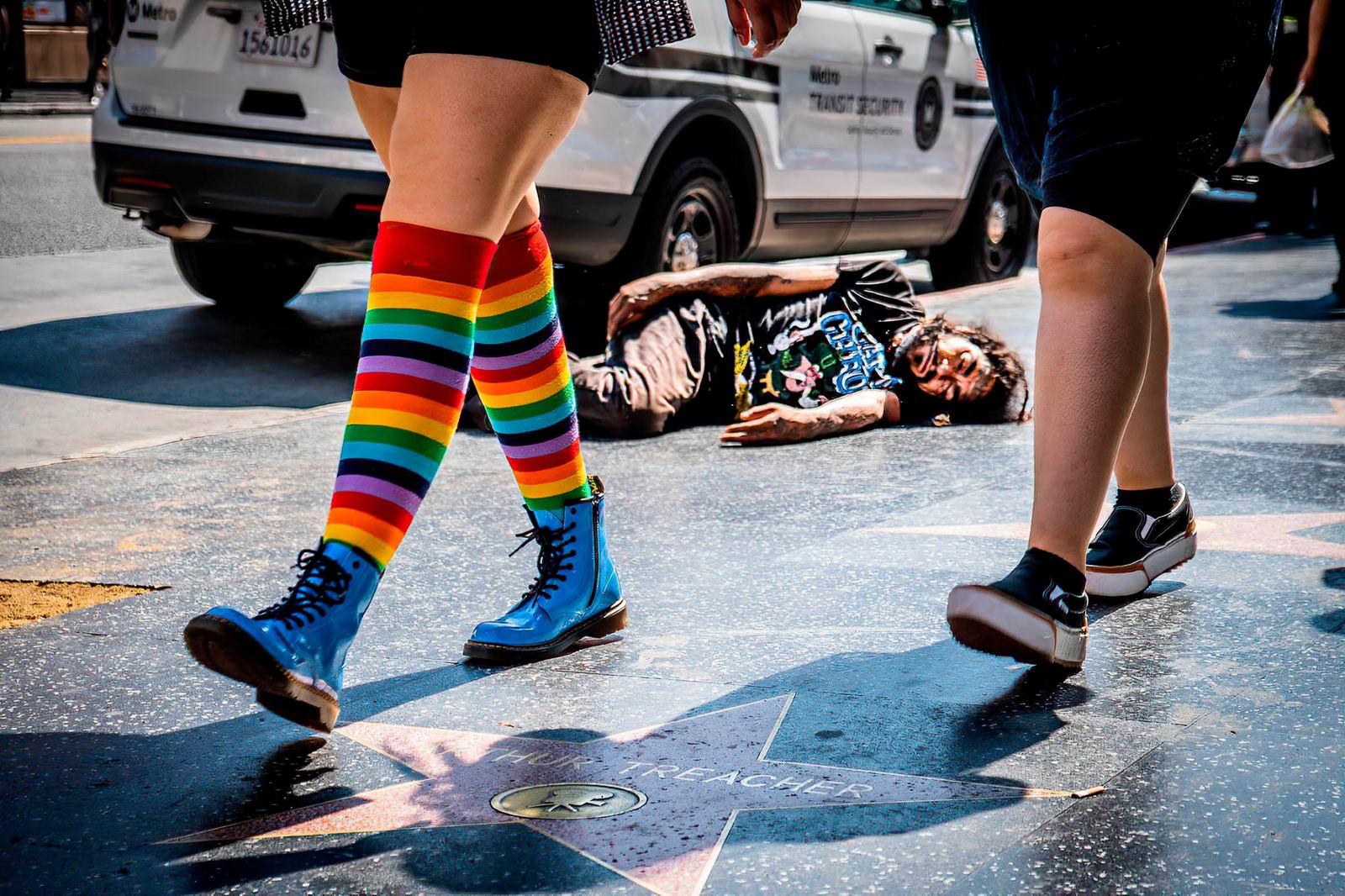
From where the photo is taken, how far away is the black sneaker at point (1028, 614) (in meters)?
2.23

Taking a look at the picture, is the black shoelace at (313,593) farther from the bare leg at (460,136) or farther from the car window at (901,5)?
the car window at (901,5)

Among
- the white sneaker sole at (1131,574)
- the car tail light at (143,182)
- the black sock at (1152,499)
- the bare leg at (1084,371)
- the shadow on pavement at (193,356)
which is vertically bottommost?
the shadow on pavement at (193,356)

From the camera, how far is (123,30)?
18.7 ft

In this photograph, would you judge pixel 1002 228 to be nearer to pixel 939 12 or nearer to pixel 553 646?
pixel 939 12

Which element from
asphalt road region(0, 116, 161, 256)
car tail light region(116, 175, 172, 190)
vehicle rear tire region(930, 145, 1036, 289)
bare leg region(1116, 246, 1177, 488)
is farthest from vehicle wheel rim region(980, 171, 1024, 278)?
bare leg region(1116, 246, 1177, 488)

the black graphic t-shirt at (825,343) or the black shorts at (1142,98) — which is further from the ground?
the black shorts at (1142,98)

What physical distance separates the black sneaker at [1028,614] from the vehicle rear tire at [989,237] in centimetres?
598

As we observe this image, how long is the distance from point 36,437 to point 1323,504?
10.7 ft

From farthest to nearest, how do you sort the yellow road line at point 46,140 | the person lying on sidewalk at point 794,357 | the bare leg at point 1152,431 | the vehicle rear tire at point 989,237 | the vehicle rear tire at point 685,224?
the yellow road line at point 46,140 < the vehicle rear tire at point 989,237 < the vehicle rear tire at point 685,224 < the person lying on sidewalk at point 794,357 < the bare leg at point 1152,431

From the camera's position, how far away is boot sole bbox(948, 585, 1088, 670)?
2229mm

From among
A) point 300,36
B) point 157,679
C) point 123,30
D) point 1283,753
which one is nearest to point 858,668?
point 1283,753

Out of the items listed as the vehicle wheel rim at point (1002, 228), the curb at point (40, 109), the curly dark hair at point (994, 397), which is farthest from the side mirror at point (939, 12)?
the curb at point (40, 109)

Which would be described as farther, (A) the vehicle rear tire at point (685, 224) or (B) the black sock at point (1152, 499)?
(A) the vehicle rear tire at point (685, 224)

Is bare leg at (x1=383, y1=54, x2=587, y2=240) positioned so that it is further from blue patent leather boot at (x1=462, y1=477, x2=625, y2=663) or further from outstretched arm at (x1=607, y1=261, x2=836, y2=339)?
outstretched arm at (x1=607, y1=261, x2=836, y2=339)
